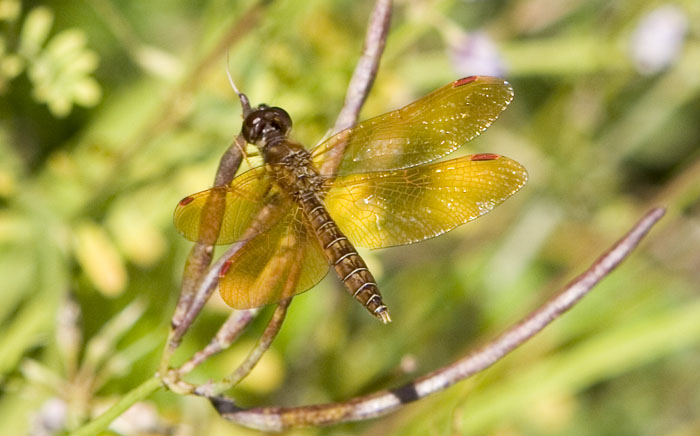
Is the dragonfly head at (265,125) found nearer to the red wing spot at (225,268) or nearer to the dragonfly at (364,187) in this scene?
the dragonfly at (364,187)

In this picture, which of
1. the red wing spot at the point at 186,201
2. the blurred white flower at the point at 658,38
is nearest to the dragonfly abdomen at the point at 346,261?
the red wing spot at the point at 186,201

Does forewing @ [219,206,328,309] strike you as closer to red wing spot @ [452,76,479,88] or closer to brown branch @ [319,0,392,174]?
brown branch @ [319,0,392,174]

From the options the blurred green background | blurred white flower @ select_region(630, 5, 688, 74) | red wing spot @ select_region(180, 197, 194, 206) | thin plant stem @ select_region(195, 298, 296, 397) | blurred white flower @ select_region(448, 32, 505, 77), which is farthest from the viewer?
blurred white flower @ select_region(630, 5, 688, 74)

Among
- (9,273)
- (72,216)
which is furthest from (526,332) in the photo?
(9,273)

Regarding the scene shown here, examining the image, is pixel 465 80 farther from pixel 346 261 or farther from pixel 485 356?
pixel 485 356

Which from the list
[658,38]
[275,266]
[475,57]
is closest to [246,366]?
[275,266]

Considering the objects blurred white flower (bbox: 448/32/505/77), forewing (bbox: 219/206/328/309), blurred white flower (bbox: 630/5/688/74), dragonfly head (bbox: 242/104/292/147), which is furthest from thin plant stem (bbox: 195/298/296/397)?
blurred white flower (bbox: 630/5/688/74)
